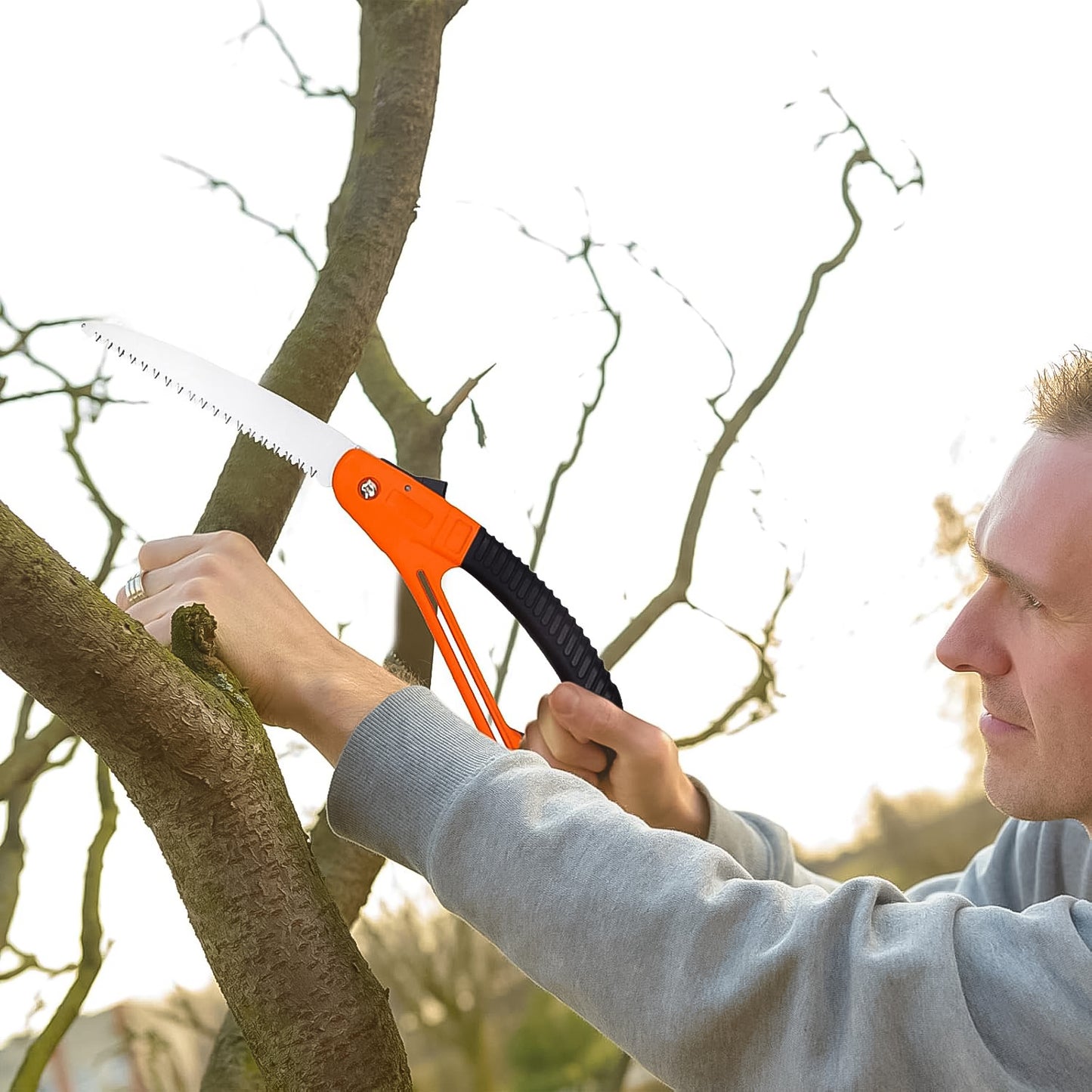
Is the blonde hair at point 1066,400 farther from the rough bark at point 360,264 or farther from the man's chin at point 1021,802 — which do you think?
the rough bark at point 360,264

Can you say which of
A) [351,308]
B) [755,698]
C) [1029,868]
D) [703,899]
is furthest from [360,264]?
[1029,868]

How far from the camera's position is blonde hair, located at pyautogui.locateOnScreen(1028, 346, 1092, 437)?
674 mm

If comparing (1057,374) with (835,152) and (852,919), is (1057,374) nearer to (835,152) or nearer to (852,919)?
(852,919)

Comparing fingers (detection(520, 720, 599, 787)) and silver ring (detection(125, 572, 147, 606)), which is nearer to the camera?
silver ring (detection(125, 572, 147, 606))

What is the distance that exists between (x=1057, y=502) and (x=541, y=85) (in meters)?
0.95

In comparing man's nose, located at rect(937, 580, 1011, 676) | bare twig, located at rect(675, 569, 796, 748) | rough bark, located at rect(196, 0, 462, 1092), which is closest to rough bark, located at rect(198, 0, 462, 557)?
rough bark, located at rect(196, 0, 462, 1092)

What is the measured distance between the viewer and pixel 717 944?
0.50 meters

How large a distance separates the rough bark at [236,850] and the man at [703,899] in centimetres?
5

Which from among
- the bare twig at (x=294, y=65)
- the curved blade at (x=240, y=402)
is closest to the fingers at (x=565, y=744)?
the curved blade at (x=240, y=402)

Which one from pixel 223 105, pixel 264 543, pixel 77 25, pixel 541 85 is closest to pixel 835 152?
pixel 541 85

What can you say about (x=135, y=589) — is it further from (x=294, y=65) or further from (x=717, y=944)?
(x=294, y=65)

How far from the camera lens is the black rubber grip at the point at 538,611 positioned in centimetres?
70

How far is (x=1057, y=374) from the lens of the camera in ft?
2.43

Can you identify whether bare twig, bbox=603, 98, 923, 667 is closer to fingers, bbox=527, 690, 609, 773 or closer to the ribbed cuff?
fingers, bbox=527, 690, 609, 773
